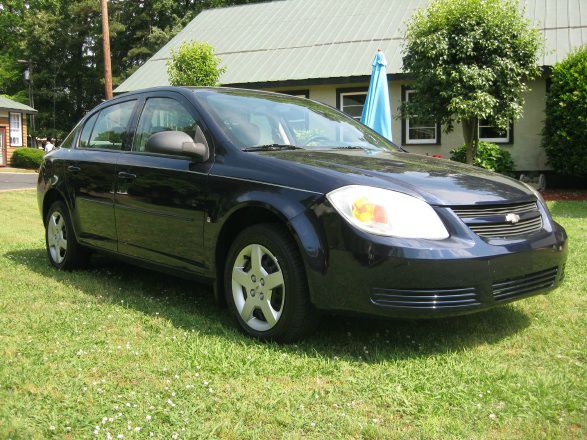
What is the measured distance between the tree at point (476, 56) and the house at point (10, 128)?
29.5 meters

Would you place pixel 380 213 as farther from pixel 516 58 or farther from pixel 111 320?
pixel 516 58

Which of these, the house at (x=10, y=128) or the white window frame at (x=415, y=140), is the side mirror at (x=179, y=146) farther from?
the house at (x=10, y=128)

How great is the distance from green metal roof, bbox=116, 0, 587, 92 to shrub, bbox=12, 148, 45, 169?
14.0 m

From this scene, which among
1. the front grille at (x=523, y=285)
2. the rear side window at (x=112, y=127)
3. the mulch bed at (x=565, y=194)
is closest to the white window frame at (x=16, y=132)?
the mulch bed at (x=565, y=194)

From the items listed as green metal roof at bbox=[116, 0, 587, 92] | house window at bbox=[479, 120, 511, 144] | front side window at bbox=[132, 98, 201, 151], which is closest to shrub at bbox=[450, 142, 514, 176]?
Answer: house window at bbox=[479, 120, 511, 144]

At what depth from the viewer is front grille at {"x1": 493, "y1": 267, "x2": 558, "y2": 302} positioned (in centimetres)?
329

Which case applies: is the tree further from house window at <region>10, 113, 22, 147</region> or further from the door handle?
house window at <region>10, 113, 22, 147</region>

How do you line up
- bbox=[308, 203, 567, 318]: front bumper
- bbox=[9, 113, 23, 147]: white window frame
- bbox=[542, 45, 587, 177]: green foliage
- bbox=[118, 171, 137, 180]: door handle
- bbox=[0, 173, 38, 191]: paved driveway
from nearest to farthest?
1. bbox=[308, 203, 567, 318]: front bumper
2. bbox=[118, 171, 137, 180]: door handle
3. bbox=[542, 45, 587, 177]: green foliage
4. bbox=[0, 173, 38, 191]: paved driveway
5. bbox=[9, 113, 23, 147]: white window frame

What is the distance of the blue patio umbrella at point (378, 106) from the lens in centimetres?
952

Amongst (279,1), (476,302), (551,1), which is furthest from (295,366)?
(279,1)

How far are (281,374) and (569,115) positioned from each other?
1222 cm

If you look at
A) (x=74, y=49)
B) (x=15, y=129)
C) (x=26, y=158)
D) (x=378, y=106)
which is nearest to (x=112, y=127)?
(x=378, y=106)

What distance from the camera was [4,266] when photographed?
5.92 m

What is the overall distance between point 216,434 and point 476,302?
153 centimetres
